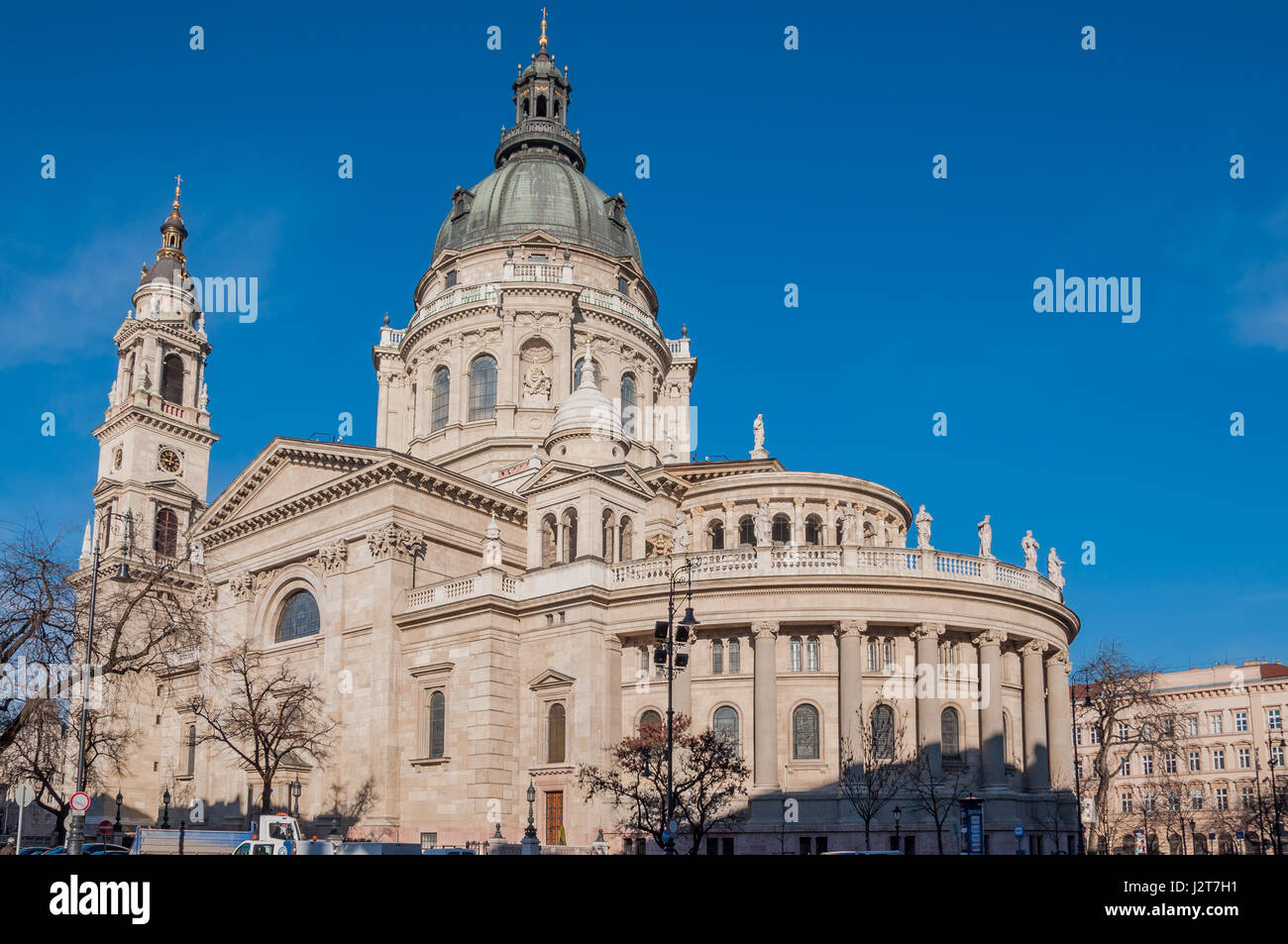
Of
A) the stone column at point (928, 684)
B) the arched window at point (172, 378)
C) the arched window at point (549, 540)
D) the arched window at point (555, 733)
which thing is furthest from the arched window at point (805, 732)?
the arched window at point (172, 378)

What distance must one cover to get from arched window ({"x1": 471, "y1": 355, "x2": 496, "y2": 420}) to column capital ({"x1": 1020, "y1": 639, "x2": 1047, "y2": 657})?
112ft

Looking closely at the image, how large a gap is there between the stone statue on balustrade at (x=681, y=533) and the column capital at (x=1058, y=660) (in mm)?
16314

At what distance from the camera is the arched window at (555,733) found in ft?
160

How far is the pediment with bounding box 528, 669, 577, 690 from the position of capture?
4862 centimetres

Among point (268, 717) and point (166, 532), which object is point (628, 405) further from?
point (268, 717)

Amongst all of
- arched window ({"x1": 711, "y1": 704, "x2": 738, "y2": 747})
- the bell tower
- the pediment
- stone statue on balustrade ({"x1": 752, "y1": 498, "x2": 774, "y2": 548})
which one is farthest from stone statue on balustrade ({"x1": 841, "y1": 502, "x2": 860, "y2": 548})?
the bell tower

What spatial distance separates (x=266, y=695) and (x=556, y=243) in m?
33.3

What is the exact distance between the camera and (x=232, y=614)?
6128cm

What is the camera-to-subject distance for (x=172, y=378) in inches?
3172

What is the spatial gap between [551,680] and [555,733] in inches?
83.9

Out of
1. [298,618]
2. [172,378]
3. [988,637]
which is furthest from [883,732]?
[172,378]

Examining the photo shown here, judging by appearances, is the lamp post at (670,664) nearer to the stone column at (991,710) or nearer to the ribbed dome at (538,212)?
the stone column at (991,710)

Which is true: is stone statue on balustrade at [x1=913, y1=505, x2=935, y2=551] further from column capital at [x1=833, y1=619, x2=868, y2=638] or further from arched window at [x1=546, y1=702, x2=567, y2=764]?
arched window at [x1=546, y1=702, x2=567, y2=764]
